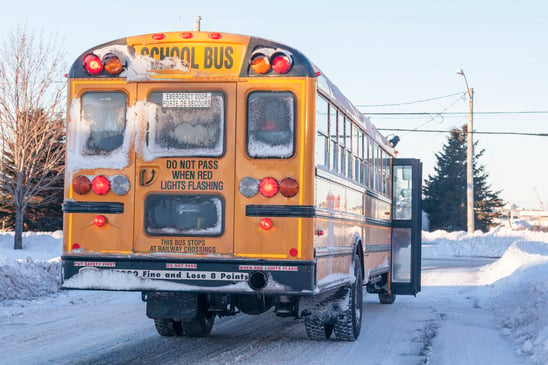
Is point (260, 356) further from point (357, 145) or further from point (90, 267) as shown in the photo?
point (357, 145)

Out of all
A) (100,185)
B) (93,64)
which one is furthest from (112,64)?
(100,185)

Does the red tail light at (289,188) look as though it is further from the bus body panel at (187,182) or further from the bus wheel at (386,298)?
the bus wheel at (386,298)

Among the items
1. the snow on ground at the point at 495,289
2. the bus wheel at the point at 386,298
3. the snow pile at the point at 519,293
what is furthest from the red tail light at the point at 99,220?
the bus wheel at the point at 386,298

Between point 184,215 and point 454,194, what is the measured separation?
198ft

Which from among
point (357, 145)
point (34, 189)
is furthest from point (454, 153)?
point (357, 145)

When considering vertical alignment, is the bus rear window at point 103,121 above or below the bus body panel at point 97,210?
above

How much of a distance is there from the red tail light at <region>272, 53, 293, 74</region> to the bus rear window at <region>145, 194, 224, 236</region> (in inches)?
53.1

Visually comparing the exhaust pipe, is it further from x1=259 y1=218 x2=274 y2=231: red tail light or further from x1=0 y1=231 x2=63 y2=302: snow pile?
x1=0 y1=231 x2=63 y2=302: snow pile

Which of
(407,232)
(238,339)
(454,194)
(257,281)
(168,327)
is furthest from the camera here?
(454,194)

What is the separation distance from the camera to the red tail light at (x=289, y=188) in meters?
7.45

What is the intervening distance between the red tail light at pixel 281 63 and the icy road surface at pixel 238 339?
9.44ft

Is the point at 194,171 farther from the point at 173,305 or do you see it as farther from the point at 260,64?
the point at 173,305

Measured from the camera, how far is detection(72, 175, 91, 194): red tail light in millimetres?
7672

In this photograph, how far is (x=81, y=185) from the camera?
25.2 ft
